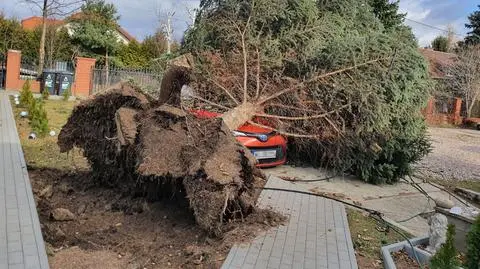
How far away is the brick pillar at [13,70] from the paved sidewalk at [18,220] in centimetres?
1498

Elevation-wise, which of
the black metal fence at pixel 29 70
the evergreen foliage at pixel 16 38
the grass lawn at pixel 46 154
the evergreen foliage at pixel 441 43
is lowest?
the grass lawn at pixel 46 154

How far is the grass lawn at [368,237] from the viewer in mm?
4695

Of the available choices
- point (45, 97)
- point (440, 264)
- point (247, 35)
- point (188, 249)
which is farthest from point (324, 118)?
point (45, 97)

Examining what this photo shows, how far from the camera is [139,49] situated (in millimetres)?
35812

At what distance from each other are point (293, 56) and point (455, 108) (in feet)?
87.2

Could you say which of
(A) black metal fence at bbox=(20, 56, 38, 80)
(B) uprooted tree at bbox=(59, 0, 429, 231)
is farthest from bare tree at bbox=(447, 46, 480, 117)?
(A) black metal fence at bbox=(20, 56, 38, 80)

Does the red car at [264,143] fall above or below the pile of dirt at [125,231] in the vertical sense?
above

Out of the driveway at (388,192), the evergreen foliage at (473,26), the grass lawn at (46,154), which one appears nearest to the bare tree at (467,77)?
the evergreen foliage at (473,26)

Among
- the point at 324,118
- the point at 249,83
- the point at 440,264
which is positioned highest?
the point at 249,83

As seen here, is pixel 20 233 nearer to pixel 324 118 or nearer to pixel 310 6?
pixel 324 118

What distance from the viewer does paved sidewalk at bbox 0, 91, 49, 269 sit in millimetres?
3766

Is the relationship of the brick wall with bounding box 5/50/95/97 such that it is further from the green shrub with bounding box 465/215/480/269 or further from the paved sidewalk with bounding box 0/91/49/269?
the green shrub with bounding box 465/215/480/269

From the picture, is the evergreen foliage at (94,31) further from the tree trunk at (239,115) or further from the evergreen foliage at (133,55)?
the tree trunk at (239,115)

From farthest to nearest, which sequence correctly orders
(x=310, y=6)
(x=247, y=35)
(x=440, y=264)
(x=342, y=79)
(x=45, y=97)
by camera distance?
(x=45, y=97)
(x=310, y=6)
(x=247, y=35)
(x=342, y=79)
(x=440, y=264)
